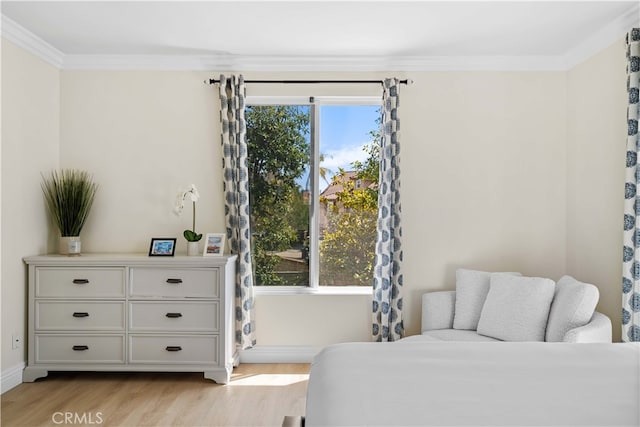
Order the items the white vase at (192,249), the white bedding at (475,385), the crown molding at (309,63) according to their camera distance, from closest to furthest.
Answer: the white bedding at (475,385) < the white vase at (192,249) < the crown molding at (309,63)

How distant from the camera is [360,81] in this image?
445cm

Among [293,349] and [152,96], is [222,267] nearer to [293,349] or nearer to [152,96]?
[293,349]

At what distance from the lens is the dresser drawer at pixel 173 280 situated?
397 centimetres

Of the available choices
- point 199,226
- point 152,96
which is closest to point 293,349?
point 199,226

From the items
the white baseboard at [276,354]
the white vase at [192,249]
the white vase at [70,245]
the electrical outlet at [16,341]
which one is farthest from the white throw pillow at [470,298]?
the electrical outlet at [16,341]

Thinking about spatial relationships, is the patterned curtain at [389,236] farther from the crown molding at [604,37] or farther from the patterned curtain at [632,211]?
the patterned curtain at [632,211]

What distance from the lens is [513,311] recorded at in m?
3.64

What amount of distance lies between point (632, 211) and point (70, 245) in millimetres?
4060

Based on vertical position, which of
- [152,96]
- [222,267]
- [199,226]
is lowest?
[222,267]

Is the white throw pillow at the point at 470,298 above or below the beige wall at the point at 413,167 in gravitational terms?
below

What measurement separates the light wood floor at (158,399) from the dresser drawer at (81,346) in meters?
0.17

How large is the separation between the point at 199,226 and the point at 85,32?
1731 millimetres

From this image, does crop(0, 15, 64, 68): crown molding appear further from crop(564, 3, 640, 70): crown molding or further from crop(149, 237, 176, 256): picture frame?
crop(564, 3, 640, 70): crown molding

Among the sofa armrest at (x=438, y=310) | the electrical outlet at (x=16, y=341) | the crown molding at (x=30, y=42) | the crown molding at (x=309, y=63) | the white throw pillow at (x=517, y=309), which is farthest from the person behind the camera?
the crown molding at (x=309, y=63)
